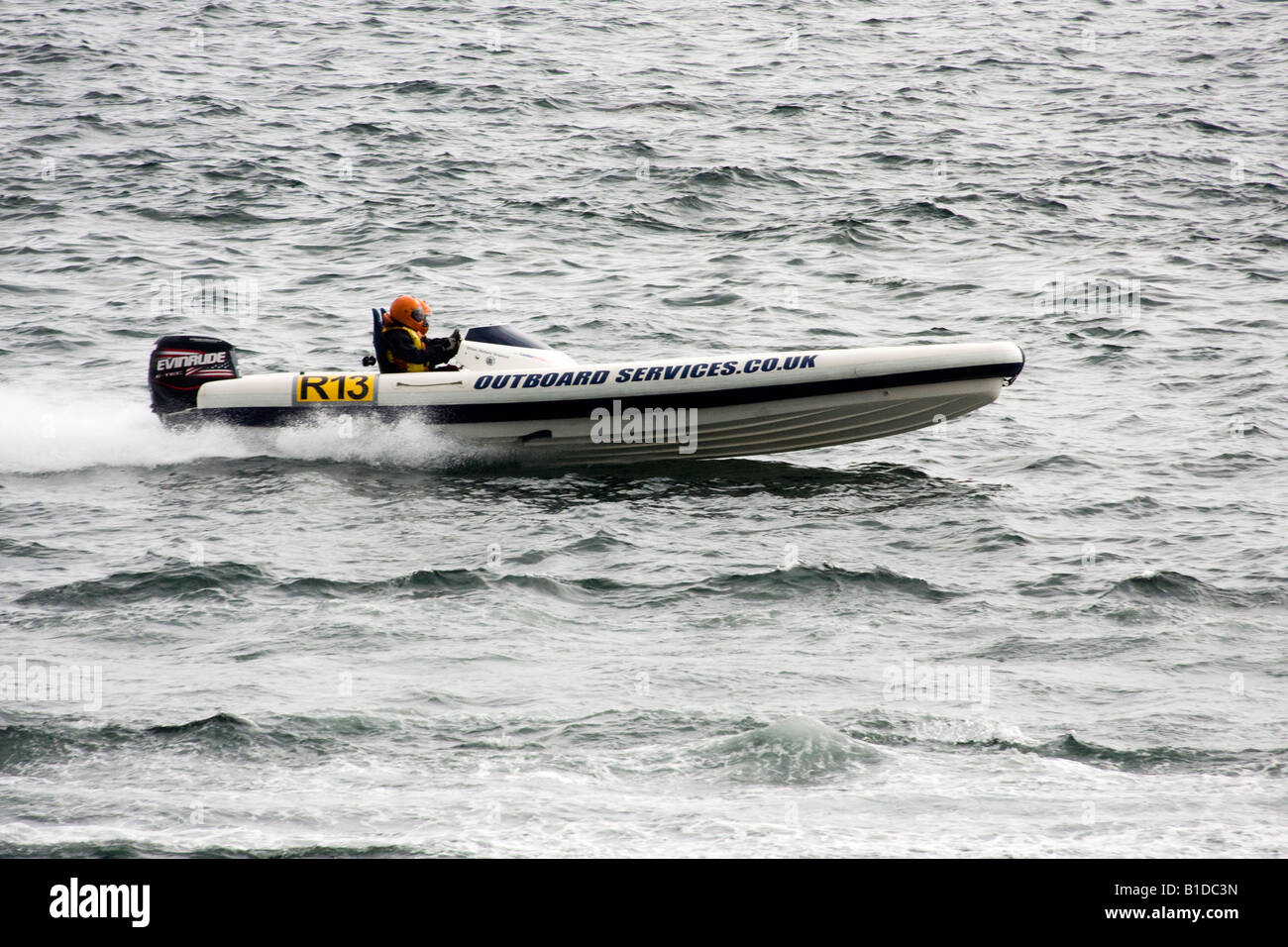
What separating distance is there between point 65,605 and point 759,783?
425 cm

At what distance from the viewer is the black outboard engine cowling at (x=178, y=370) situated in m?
11.2

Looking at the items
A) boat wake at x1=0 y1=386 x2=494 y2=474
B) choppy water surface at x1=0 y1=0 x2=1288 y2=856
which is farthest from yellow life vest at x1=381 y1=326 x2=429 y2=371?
choppy water surface at x1=0 y1=0 x2=1288 y2=856

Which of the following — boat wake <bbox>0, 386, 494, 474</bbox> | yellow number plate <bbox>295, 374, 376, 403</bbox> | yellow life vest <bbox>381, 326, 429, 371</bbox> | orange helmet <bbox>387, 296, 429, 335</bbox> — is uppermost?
orange helmet <bbox>387, 296, 429, 335</bbox>

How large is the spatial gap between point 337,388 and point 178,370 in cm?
136

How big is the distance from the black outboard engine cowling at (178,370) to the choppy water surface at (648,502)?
38cm

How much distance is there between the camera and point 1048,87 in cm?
2627

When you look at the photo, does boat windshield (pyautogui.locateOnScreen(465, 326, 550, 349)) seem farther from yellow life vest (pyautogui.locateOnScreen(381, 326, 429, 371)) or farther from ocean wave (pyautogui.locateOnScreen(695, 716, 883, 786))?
ocean wave (pyautogui.locateOnScreen(695, 716, 883, 786))

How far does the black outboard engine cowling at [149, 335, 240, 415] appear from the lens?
11.2 meters

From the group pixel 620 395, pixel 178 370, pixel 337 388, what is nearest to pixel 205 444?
pixel 178 370

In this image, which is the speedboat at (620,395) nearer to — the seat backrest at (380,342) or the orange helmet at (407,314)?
the seat backrest at (380,342)

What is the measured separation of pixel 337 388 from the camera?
11039 millimetres

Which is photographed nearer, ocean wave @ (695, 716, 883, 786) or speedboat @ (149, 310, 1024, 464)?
ocean wave @ (695, 716, 883, 786)

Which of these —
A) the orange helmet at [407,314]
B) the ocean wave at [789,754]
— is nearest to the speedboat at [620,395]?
the orange helmet at [407,314]

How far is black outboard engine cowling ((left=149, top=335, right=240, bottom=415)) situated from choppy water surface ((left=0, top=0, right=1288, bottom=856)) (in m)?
0.38
